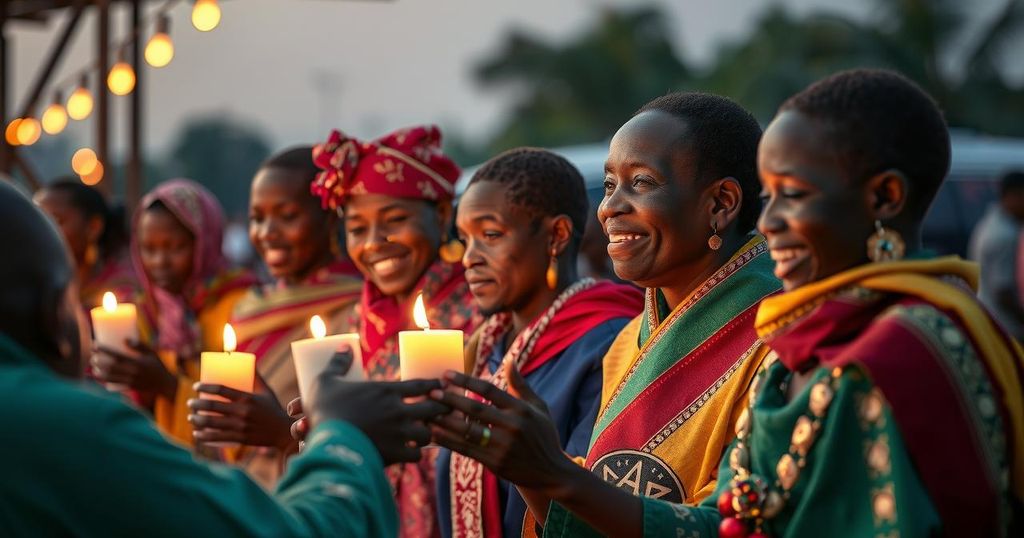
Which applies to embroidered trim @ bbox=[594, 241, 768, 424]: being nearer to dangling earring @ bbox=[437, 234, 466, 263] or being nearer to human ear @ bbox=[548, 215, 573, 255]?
human ear @ bbox=[548, 215, 573, 255]

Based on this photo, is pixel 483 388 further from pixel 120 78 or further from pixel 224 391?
pixel 120 78

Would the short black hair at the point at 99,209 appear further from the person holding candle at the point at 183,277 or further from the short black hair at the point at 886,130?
the short black hair at the point at 886,130

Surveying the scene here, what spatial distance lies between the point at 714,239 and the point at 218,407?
1.44 m

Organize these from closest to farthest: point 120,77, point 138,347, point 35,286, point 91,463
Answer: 1. point 91,463
2. point 35,286
3. point 138,347
4. point 120,77

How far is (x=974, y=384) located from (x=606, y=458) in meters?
1.25

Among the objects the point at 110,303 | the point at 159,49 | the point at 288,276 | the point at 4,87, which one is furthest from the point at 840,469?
the point at 4,87

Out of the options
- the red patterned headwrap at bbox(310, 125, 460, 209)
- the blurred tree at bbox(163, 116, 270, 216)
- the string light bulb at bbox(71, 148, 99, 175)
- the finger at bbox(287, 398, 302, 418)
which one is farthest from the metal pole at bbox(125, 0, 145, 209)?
the blurred tree at bbox(163, 116, 270, 216)

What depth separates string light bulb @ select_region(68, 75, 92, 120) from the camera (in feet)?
33.3

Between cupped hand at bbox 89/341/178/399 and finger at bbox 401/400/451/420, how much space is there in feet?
→ 9.46

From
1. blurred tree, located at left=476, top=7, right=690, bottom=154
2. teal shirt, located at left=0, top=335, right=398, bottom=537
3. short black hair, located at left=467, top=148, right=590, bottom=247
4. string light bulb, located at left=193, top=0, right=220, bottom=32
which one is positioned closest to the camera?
teal shirt, located at left=0, top=335, right=398, bottom=537

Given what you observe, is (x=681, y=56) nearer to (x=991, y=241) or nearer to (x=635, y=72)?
(x=635, y=72)

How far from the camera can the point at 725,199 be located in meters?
3.40

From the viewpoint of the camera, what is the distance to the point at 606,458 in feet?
10.8

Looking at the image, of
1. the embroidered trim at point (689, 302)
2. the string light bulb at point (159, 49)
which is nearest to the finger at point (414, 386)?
the embroidered trim at point (689, 302)
